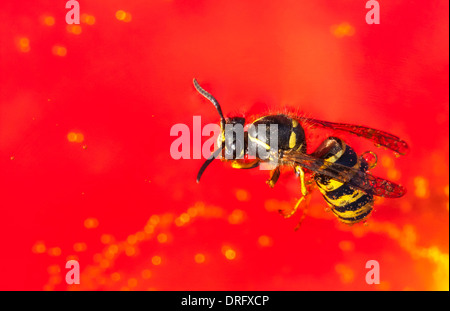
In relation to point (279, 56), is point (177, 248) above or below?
below

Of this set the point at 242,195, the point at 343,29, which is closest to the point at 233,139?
the point at 242,195

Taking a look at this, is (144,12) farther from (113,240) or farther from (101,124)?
(113,240)

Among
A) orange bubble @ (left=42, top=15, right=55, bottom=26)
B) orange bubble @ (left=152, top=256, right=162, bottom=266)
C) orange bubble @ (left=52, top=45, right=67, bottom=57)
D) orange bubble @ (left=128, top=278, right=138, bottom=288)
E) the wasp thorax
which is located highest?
orange bubble @ (left=42, top=15, right=55, bottom=26)

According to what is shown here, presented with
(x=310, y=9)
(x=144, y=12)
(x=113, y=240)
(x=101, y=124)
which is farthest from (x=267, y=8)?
(x=113, y=240)

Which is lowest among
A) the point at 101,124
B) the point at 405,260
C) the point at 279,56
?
the point at 405,260

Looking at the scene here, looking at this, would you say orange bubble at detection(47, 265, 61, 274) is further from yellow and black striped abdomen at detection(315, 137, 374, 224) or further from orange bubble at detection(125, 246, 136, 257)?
yellow and black striped abdomen at detection(315, 137, 374, 224)

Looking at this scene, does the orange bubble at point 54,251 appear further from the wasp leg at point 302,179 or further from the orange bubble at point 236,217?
the wasp leg at point 302,179

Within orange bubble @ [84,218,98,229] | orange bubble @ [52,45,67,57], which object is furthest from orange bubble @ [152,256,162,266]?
orange bubble @ [52,45,67,57]
